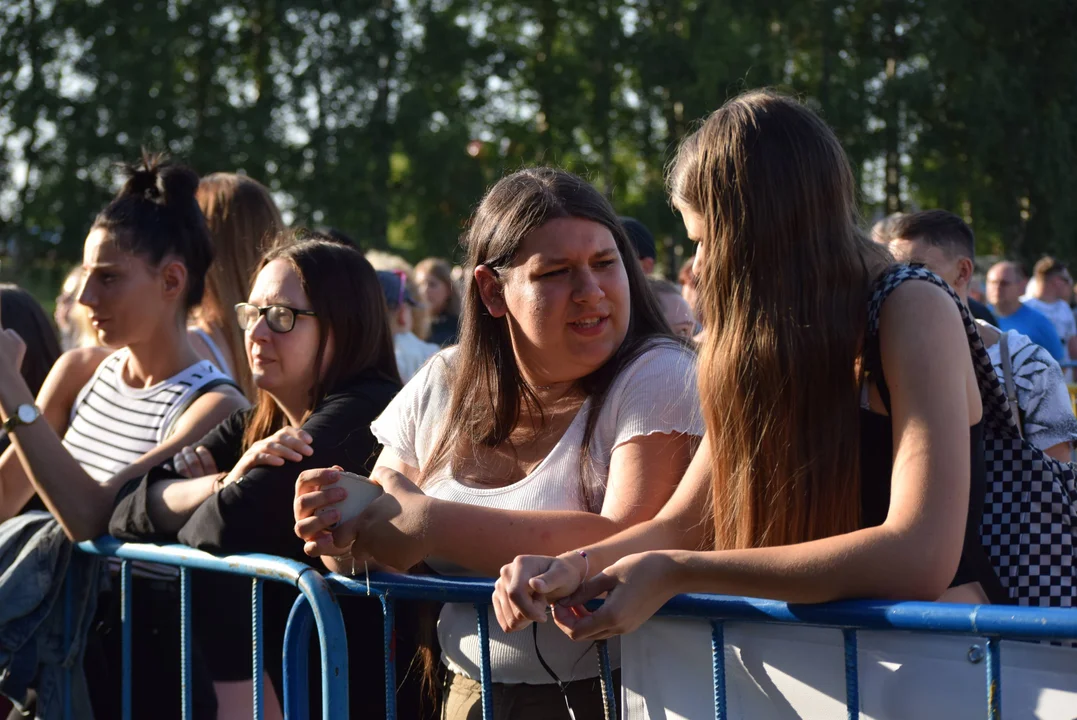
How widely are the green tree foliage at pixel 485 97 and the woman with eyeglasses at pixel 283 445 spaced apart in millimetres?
21317

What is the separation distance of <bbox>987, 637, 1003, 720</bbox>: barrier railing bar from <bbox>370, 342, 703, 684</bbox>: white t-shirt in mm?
805

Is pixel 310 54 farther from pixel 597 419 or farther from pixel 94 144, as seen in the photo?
pixel 597 419

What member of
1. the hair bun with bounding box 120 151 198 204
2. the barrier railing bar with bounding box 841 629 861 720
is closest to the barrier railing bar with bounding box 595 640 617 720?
the barrier railing bar with bounding box 841 629 861 720

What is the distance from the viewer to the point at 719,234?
2.09 meters

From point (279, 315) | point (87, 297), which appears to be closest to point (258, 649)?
point (279, 315)

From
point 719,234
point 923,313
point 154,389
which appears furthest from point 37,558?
point 923,313

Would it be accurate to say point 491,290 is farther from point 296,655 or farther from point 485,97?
point 485,97

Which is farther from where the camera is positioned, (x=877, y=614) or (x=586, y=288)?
(x=586, y=288)

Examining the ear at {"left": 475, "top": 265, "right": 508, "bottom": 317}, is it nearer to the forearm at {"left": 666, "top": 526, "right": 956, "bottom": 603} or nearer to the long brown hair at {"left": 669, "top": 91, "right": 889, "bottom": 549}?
the long brown hair at {"left": 669, "top": 91, "right": 889, "bottom": 549}

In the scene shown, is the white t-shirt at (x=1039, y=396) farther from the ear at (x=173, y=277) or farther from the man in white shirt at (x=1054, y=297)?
the man in white shirt at (x=1054, y=297)

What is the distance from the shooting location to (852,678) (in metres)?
1.80

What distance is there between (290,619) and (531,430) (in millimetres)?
625

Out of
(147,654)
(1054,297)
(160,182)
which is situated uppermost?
(1054,297)

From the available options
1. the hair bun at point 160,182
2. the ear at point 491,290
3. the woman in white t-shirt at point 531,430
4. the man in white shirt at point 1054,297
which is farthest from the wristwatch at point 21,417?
the man in white shirt at point 1054,297
